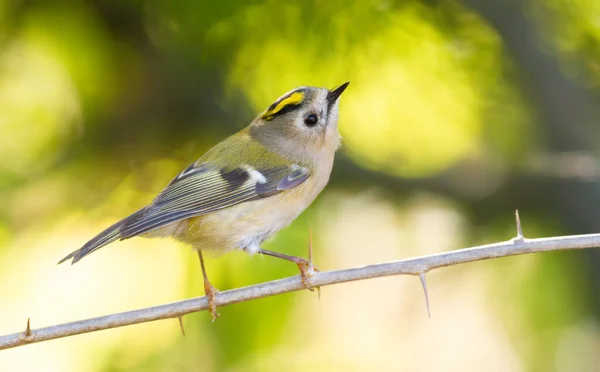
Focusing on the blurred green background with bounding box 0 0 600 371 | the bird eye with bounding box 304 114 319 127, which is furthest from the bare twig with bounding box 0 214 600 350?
the bird eye with bounding box 304 114 319 127

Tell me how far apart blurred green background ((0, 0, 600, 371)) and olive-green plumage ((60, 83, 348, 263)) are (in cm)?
8

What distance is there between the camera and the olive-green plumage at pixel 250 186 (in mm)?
2566

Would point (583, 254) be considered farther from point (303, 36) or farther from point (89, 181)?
point (89, 181)

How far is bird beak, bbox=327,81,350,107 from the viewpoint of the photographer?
256 cm

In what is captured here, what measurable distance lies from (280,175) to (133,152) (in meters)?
0.45

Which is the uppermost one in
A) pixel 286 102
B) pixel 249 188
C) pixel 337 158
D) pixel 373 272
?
pixel 286 102

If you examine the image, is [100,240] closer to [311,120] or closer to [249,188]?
[249,188]

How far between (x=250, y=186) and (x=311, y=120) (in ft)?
1.19

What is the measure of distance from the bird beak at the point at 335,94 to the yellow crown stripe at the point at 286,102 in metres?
0.08

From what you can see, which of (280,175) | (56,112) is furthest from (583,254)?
(56,112)

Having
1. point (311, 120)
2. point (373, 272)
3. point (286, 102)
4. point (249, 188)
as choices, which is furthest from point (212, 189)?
point (373, 272)

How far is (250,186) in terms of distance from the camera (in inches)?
105

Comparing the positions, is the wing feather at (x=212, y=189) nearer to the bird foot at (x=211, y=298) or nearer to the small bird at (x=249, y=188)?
the small bird at (x=249, y=188)

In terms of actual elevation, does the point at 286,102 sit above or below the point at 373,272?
above
